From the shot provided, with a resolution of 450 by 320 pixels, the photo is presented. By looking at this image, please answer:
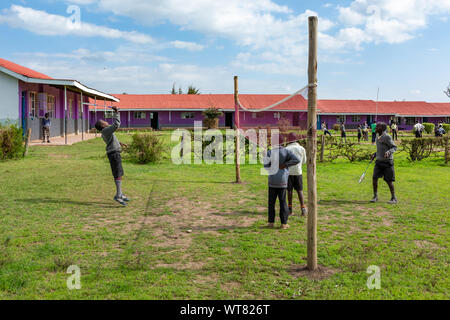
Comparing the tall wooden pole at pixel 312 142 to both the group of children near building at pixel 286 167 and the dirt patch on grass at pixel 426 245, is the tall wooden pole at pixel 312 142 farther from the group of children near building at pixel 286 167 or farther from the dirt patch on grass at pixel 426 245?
the dirt patch on grass at pixel 426 245

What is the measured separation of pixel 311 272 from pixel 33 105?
20.6m

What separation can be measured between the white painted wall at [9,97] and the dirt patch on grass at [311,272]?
18.5m

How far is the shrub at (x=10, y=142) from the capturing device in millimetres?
13961

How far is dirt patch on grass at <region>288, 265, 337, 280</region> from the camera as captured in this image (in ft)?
14.0

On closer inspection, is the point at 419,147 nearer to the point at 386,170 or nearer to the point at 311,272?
the point at 386,170

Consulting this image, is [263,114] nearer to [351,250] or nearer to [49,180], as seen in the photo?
[49,180]

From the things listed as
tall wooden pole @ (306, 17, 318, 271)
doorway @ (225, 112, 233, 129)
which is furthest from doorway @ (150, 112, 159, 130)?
tall wooden pole @ (306, 17, 318, 271)

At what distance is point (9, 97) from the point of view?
19125 millimetres

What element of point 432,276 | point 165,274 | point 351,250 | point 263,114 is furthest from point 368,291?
point 263,114

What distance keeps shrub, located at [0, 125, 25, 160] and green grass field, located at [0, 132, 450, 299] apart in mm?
4260

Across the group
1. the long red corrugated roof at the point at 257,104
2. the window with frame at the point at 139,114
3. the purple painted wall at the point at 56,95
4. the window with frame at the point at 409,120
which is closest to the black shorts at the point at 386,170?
the purple painted wall at the point at 56,95

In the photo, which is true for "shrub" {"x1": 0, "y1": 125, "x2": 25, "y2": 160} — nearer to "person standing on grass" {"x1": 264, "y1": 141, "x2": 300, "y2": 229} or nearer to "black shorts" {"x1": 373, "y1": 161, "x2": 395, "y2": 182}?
"person standing on grass" {"x1": 264, "y1": 141, "x2": 300, "y2": 229}

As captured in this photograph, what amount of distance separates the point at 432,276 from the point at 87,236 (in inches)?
175
